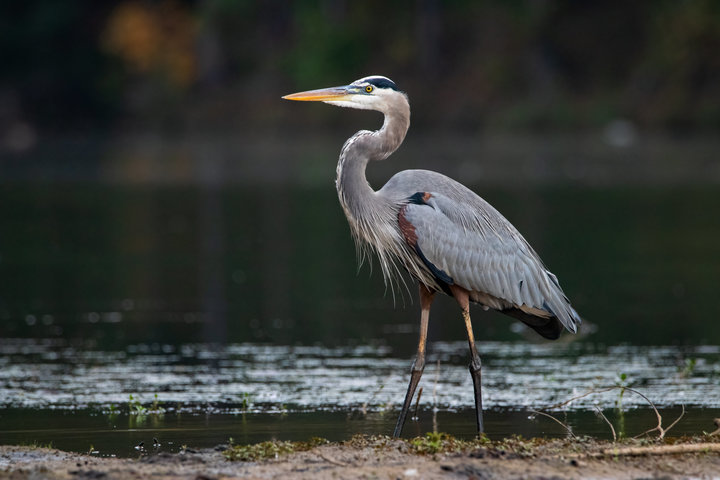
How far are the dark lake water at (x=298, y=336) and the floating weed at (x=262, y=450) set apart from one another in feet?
2.57

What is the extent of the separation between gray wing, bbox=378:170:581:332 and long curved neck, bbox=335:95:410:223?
19 centimetres

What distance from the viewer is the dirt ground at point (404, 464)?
582 centimetres

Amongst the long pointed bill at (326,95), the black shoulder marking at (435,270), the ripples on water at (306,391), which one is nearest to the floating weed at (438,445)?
the ripples on water at (306,391)

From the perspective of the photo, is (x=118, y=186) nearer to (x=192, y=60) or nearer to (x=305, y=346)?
(x=305, y=346)

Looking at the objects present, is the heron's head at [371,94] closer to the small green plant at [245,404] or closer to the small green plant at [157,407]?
the small green plant at [245,404]

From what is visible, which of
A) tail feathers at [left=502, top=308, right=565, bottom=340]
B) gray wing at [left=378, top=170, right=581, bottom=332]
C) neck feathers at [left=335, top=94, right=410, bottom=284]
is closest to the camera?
gray wing at [left=378, top=170, right=581, bottom=332]

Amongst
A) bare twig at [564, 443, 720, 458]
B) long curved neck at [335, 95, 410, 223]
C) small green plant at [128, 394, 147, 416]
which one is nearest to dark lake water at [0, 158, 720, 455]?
small green plant at [128, 394, 147, 416]

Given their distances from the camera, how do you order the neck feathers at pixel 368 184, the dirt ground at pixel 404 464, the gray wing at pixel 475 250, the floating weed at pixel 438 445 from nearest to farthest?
1. the dirt ground at pixel 404 464
2. the floating weed at pixel 438 445
3. the gray wing at pixel 475 250
4. the neck feathers at pixel 368 184

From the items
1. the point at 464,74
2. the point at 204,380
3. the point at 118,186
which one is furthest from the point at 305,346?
the point at 464,74

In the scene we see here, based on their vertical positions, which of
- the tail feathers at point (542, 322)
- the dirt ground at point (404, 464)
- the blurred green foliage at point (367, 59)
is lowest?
the dirt ground at point (404, 464)

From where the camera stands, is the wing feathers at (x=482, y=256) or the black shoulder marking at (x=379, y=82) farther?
the black shoulder marking at (x=379, y=82)

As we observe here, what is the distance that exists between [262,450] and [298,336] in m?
4.77

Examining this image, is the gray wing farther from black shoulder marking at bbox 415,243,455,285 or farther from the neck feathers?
the neck feathers

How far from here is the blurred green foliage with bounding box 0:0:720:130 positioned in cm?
4278
